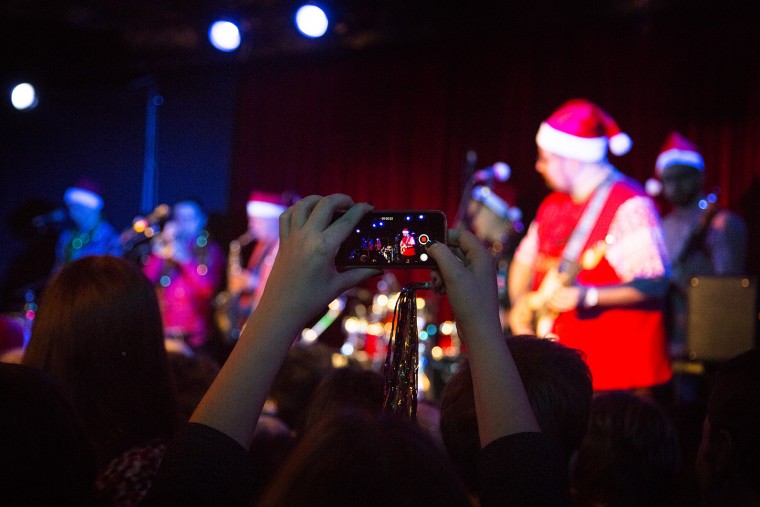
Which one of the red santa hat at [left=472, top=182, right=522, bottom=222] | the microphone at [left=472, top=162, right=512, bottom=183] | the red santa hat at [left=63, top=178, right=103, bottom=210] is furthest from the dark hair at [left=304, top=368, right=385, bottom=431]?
the red santa hat at [left=63, top=178, right=103, bottom=210]

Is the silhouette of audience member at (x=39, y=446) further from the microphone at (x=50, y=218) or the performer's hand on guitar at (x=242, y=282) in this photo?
the microphone at (x=50, y=218)

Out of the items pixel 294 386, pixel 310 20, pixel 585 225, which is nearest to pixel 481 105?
pixel 310 20

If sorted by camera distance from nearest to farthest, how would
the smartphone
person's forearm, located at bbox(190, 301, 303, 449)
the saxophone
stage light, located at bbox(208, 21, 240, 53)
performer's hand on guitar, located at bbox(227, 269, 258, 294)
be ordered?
person's forearm, located at bbox(190, 301, 303, 449)
the smartphone
stage light, located at bbox(208, 21, 240, 53)
performer's hand on guitar, located at bbox(227, 269, 258, 294)
the saxophone

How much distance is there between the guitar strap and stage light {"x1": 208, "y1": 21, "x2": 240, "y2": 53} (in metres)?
3.92

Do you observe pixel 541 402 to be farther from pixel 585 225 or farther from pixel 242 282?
pixel 242 282

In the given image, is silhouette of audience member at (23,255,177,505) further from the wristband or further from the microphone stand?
the microphone stand

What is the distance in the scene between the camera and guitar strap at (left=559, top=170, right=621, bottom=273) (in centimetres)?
339

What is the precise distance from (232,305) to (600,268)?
4299mm

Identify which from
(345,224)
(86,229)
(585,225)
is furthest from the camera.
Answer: (86,229)

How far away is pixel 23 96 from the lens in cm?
691

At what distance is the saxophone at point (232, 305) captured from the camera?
6844 mm

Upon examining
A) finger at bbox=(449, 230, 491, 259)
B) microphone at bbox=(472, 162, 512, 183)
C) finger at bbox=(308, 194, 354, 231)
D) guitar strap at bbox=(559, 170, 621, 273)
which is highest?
microphone at bbox=(472, 162, 512, 183)

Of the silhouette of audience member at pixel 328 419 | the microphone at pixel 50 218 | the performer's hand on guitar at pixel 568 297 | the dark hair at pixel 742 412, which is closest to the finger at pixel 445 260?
the silhouette of audience member at pixel 328 419

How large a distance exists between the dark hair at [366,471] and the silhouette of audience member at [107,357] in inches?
38.4
